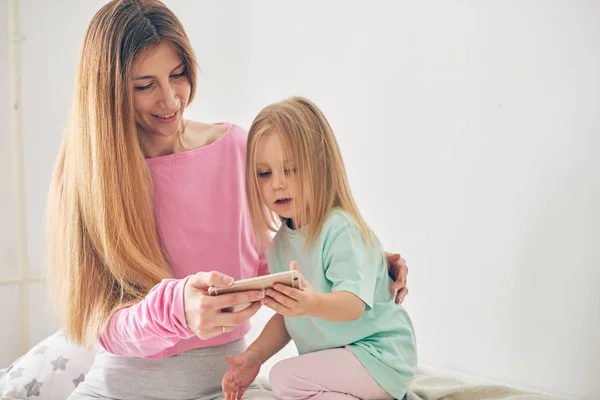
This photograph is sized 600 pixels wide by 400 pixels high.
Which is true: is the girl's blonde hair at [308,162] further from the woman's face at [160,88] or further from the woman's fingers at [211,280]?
the woman's fingers at [211,280]

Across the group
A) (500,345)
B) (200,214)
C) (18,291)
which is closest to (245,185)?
(200,214)

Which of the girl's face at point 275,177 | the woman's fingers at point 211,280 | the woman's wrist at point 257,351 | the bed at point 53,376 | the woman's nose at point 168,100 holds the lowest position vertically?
the bed at point 53,376

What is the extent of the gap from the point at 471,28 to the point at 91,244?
1155 millimetres

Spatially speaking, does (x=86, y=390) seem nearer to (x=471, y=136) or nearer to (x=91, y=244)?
(x=91, y=244)

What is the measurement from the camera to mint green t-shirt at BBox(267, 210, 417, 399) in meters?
1.32

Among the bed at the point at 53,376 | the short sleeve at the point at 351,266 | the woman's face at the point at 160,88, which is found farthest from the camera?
the bed at the point at 53,376

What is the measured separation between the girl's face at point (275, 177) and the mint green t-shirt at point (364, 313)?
68 mm

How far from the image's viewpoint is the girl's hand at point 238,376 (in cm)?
133

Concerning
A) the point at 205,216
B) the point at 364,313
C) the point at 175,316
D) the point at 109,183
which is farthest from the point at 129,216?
the point at 364,313

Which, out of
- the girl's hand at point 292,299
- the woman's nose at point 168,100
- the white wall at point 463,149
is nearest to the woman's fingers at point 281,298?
the girl's hand at point 292,299

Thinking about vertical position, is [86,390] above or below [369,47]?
below

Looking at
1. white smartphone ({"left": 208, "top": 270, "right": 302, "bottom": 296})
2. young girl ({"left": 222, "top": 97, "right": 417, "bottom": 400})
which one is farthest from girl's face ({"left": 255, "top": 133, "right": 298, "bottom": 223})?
white smartphone ({"left": 208, "top": 270, "right": 302, "bottom": 296})

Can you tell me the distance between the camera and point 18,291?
2457 mm

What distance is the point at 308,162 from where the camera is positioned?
4.61 feet
